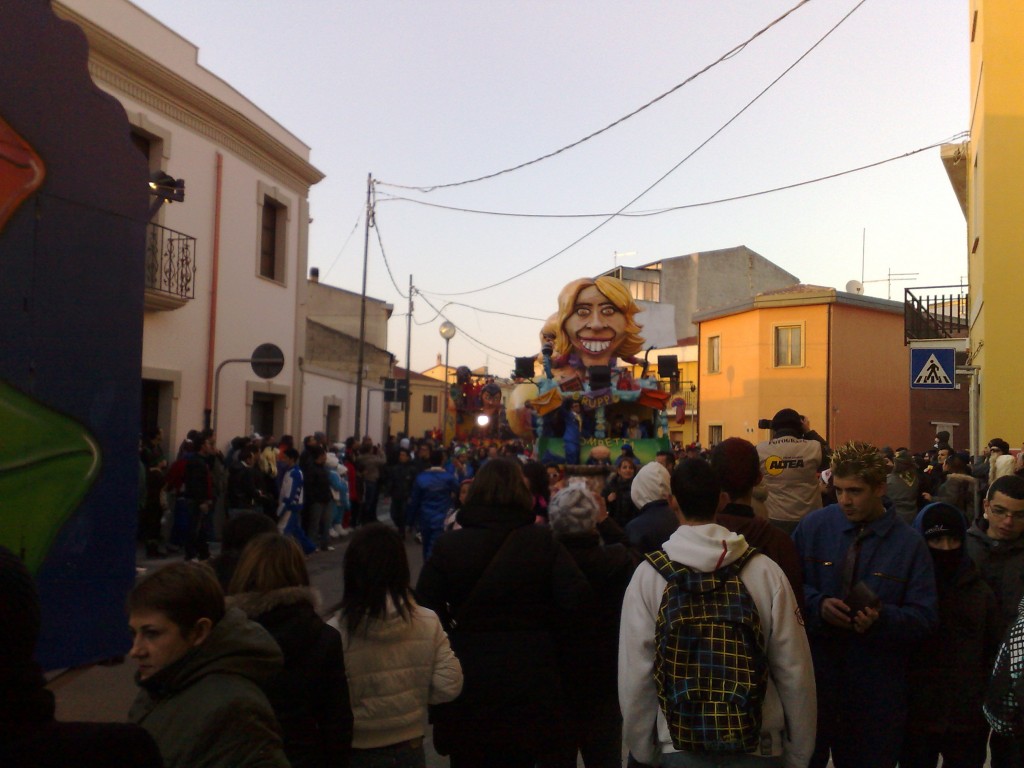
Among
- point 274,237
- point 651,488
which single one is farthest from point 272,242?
point 651,488

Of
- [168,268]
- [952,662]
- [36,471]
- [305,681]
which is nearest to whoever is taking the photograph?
[305,681]

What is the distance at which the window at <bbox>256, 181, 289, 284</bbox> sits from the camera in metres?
20.2

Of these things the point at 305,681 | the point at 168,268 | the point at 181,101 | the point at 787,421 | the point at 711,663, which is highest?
the point at 181,101

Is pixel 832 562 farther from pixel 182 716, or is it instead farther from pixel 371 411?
pixel 371 411

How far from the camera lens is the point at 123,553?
6742 millimetres

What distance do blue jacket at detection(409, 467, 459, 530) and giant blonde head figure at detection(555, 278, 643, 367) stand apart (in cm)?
639

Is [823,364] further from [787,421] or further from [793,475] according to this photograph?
[793,475]

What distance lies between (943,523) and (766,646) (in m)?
1.49

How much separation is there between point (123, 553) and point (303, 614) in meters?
3.91

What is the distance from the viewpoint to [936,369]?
12586mm

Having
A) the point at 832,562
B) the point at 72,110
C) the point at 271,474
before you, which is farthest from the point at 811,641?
the point at 271,474

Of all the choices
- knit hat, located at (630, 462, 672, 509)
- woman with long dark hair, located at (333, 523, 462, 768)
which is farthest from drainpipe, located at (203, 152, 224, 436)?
woman with long dark hair, located at (333, 523, 462, 768)

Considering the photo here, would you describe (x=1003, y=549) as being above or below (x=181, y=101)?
below

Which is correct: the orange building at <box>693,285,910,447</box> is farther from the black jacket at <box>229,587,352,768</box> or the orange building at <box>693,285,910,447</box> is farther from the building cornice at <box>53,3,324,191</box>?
the black jacket at <box>229,587,352,768</box>
